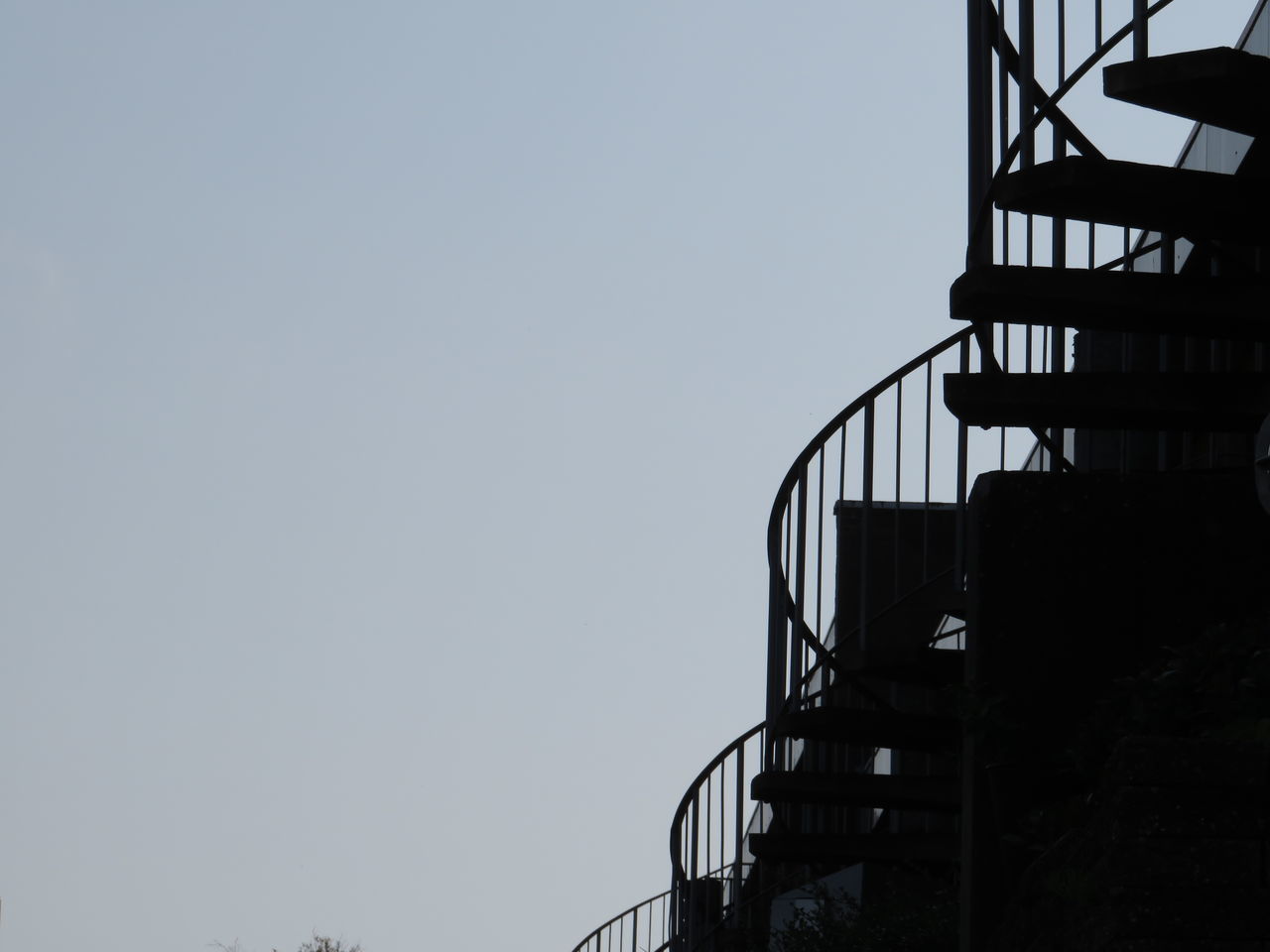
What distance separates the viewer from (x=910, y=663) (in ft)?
26.0

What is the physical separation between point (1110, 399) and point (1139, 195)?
3.07ft

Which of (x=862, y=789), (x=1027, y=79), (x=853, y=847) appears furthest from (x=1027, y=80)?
(x=853, y=847)

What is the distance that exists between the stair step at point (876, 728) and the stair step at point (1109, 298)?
1880 millimetres

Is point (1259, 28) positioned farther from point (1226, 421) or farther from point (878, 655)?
point (878, 655)

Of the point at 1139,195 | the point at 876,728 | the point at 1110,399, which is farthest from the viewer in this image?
the point at 876,728

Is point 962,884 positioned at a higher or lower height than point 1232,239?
lower

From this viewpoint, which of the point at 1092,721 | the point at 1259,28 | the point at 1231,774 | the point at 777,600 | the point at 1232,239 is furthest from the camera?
the point at 1259,28

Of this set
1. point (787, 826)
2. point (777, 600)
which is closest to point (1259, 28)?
point (777, 600)

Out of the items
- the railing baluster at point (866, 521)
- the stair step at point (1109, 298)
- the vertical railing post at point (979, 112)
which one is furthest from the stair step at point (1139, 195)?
the railing baluster at point (866, 521)

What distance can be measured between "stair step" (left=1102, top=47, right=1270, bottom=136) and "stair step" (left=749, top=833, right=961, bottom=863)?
409cm

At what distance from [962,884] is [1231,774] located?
8.40 feet

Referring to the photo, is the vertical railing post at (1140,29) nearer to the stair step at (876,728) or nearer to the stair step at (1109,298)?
the stair step at (1109,298)

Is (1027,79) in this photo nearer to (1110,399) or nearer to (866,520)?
(1110,399)

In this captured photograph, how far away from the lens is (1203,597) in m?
7.36
